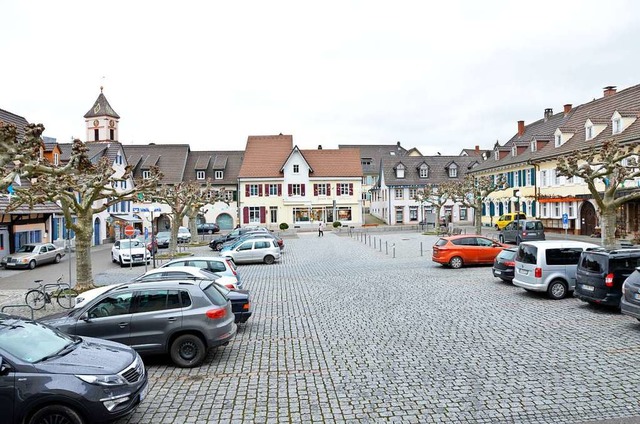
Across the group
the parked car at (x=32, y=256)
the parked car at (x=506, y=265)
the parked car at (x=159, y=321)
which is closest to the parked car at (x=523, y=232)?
the parked car at (x=506, y=265)

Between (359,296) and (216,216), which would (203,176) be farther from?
(359,296)

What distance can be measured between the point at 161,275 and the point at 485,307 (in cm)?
923

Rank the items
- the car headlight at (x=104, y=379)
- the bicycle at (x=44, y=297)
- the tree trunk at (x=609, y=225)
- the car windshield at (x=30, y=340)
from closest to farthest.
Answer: the car headlight at (x=104, y=379) → the car windshield at (x=30, y=340) → the bicycle at (x=44, y=297) → the tree trunk at (x=609, y=225)

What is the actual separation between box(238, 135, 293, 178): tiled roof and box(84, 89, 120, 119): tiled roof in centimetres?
1951

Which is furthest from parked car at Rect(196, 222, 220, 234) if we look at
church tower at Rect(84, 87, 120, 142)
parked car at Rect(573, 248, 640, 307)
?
parked car at Rect(573, 248, 640, 307)

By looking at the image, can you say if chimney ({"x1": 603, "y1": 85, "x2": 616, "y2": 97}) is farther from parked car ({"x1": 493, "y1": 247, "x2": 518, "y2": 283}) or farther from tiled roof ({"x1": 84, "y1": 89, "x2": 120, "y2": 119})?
tiled roof ({"x1": 84, "y1": 89, "x2": 120, "y2": 119})

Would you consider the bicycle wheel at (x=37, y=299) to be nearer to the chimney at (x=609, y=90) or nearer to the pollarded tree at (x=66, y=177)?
the pollarded tree at (x=66, y=177)

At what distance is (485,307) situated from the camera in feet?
52.1

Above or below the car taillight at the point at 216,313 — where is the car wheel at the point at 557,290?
below

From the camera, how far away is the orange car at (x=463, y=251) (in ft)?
84.8

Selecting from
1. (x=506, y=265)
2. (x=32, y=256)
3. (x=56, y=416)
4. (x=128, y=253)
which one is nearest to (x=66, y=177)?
(x=128, y=253)

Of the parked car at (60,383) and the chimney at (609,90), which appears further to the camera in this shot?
the chimney at (609,90)

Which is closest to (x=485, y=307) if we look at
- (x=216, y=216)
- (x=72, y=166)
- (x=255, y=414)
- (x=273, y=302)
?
(x=273, y=302)

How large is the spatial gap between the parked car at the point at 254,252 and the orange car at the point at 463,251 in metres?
9.11
